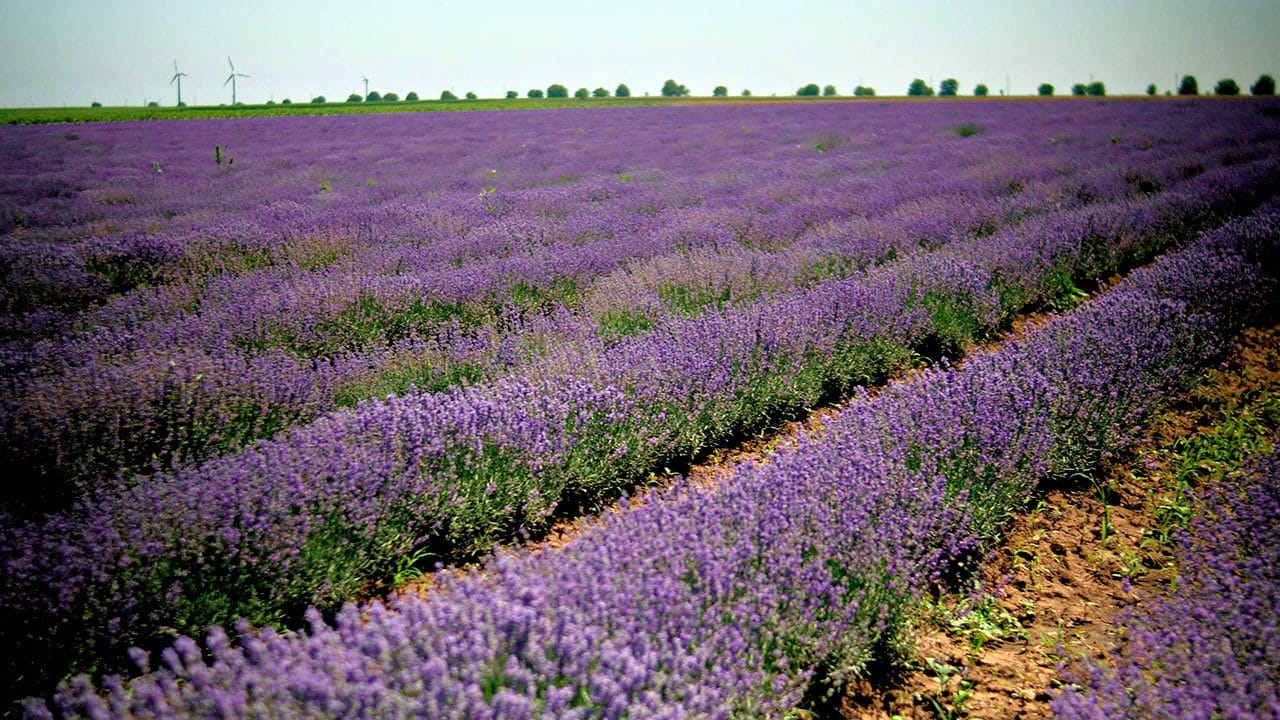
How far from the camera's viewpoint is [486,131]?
20016 millimetres

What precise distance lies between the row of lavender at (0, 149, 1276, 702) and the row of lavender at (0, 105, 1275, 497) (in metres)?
0.48

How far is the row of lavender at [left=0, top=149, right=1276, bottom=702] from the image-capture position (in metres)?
1.95

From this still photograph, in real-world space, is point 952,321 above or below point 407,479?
above

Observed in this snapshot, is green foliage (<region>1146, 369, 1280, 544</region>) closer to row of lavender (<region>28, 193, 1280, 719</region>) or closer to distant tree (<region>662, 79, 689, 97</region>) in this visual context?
row of lavender (<region>28, 193, 1280, 719</region>)

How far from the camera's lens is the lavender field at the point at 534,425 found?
5.29 feet

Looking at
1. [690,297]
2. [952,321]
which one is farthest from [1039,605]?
[690,297]

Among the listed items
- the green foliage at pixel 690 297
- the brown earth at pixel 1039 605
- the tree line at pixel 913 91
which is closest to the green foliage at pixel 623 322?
the green foliage at pixel 690 297

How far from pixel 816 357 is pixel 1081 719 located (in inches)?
98.7

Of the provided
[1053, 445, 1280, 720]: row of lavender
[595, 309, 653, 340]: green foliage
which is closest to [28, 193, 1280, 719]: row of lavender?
[1053, 445, 1280, 720]: row of lavender

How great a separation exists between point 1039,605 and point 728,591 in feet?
A: 4.96

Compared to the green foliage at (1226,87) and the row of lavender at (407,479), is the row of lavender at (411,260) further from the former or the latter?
the green foliage at (1226,87)

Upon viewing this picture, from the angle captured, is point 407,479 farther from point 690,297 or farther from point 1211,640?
point 690,297

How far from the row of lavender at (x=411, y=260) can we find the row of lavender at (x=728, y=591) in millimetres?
1349

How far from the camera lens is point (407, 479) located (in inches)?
98.1
